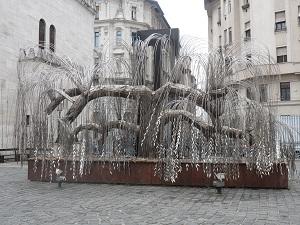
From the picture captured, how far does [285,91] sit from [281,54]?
334 centimetres

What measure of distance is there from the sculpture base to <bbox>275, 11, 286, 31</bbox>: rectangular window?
28560 mm

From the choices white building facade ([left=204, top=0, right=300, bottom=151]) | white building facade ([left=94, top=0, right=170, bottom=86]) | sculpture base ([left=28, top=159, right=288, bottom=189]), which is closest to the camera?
sculpture base ([left=28, top=159, right=288, bottom=189])

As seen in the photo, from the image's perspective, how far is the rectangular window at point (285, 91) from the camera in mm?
36812

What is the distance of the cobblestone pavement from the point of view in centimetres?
800

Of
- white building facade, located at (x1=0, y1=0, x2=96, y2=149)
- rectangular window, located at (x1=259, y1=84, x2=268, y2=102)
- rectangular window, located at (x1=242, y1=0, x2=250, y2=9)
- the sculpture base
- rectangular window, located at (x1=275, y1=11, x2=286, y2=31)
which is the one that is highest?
rectangular window, located at (x1=242, y1=0, x2=250, y2=9)

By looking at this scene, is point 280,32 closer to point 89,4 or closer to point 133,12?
point 89,4

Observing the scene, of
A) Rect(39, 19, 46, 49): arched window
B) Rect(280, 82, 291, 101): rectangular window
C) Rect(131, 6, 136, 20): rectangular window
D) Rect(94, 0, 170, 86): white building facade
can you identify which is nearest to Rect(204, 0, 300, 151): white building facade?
Rect(280, 82, 291, 101): rectangular window

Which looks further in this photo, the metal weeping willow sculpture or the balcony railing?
the balcony railing

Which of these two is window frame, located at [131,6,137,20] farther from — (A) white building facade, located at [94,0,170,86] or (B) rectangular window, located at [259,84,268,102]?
(B) rectangular window, located at [259,84,268,102]

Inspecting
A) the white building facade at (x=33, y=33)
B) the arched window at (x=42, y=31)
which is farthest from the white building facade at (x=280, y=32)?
the arched window at (x=42, y=31)

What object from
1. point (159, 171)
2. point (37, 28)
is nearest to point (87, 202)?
point (159, 171)

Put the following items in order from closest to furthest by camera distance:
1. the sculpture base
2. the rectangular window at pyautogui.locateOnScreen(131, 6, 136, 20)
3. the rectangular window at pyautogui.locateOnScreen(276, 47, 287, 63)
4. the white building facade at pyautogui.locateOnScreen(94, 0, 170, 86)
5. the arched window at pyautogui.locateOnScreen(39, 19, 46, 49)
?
the sculpture base < the arched window at pyautogui.locateOnScreen(39, 19, 46, 49) < the rectangular window at pyautogui.locateOnScreen(276, 47, 287, 63) < the white building facade at pyautogui.locateOnScreen(94, 0, 170, 86) < the rectangular window at pyautogui.locateOnScreen(131, 6, 136, 20)

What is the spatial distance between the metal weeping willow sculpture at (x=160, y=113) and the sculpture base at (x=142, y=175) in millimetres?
192

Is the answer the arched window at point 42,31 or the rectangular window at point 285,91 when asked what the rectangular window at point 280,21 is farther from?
the arched window at point 42,31
